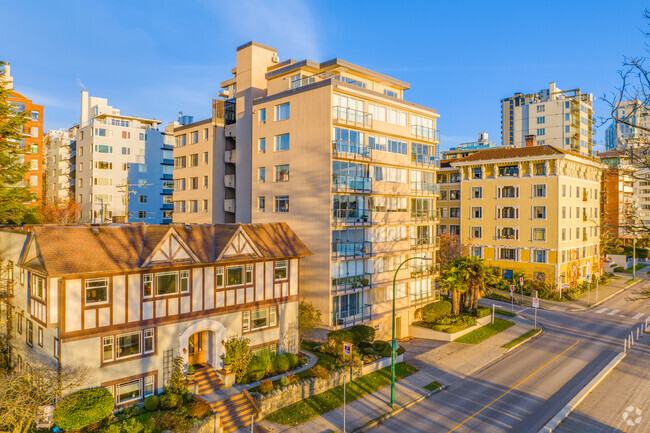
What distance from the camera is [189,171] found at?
5194 cm

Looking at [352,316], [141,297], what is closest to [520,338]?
[352,316]

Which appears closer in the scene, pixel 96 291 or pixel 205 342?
pixel 96 291

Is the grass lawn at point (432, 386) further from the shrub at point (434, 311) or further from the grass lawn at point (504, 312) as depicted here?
the grass lawn at point (504, 312)

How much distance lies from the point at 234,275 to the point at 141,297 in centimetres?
596

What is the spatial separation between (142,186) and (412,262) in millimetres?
53779

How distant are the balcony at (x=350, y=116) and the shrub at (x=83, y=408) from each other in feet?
82.4

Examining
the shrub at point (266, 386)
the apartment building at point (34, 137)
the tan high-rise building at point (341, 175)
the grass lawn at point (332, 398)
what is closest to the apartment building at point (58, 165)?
the apartment building at point (34, 137)

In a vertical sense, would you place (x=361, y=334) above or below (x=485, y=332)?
above

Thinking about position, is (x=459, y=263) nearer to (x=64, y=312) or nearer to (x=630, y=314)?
(x=630, y=314)

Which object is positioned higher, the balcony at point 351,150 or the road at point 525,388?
the balcony at point 351,150

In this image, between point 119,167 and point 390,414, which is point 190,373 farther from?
point 119,167

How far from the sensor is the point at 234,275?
91.4 ft

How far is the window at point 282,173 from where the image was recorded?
38.8m

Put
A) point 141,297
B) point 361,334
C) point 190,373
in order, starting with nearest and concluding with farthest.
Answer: point 141,297 → point 190,373 → point 361,334
